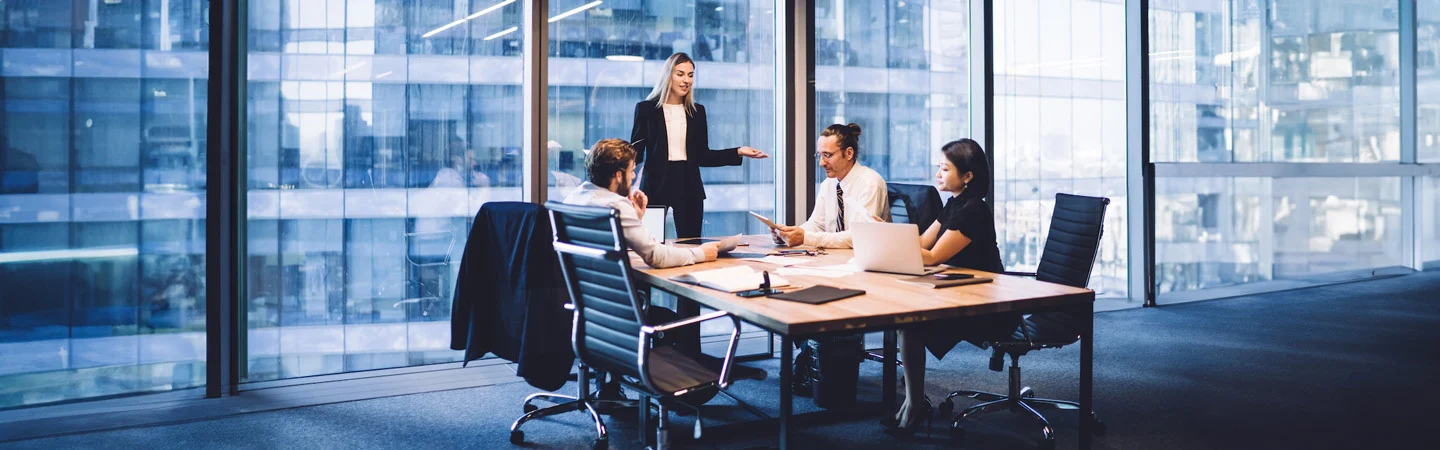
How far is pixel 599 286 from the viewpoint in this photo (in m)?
2.72

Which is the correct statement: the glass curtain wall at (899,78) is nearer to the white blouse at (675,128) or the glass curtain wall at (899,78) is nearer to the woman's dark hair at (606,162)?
the white blouse at (675,128)

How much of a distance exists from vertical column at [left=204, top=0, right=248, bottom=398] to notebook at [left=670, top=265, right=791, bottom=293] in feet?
7.62

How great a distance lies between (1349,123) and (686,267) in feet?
27.2

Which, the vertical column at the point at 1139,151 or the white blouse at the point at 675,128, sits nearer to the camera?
the white blouse at the point at 675,128

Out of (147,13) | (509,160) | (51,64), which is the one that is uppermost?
(147,13)

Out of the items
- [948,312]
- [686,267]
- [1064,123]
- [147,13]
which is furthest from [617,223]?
[1064,123]

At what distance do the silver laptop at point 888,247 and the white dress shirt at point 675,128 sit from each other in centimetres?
145

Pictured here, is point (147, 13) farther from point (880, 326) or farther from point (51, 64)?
point (880, 326)

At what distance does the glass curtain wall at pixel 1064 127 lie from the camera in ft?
20.8

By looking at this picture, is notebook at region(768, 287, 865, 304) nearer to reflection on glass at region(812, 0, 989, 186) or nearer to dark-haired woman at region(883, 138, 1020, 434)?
dark-haired woman at region(883, 138, 1020, 434)

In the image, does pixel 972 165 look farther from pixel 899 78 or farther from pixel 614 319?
pixel 899 78

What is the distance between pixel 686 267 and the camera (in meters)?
3.21

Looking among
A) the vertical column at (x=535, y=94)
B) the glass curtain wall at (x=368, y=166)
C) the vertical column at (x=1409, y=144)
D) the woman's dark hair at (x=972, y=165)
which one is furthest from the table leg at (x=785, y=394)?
the vertical column at (x=1409, y=144)

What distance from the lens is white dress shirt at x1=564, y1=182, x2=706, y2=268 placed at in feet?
9.89
